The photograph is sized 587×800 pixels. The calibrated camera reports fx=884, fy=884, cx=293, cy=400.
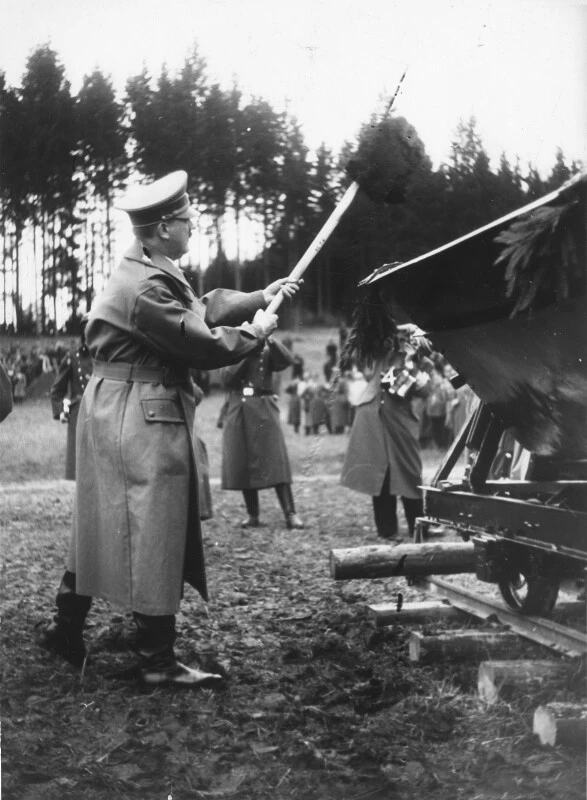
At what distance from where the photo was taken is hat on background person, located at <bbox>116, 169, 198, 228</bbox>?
3518 mm

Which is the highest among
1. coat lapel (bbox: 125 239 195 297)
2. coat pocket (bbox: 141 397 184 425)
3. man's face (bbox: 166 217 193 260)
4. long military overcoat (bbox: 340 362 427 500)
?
man's face (bbox: 166 217 193 260)

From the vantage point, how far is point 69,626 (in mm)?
3711

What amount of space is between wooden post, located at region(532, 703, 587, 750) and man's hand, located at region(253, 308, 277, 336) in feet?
5.77

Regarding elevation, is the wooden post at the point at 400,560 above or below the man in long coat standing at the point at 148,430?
below

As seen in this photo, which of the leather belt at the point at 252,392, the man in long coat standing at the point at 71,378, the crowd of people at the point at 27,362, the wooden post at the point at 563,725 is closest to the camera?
the wooden post at the point at 563,725

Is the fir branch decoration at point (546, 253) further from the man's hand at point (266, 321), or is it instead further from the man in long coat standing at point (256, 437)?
the man in long coat standing at point (256, 437)

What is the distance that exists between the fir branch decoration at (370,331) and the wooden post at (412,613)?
1206 mm

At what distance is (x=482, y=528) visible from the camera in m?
3.97

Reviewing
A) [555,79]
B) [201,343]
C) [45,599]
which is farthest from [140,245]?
[45,599]

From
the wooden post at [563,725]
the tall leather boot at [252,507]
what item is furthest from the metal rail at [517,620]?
the tall leather boot at [252,507]

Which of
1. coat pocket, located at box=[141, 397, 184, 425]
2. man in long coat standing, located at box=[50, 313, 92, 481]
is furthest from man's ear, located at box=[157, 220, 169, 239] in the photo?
coat pocket, located at box=[141, 397, 184, 425]

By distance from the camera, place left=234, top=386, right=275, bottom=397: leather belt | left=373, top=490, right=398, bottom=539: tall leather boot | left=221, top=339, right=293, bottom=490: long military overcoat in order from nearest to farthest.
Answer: left=373, top=490, right=398, bottom=539: tall leather boot → left=221, top=339, right=293, bottom=490: long military overcoat → left=234, top=386, right=275, bottom=397: leather belt

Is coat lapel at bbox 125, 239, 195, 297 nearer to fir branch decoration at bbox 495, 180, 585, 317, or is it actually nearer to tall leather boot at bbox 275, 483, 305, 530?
A: fir branch decoration at bbox 495, 180, 585, 317

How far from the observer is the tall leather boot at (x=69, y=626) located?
146 inches
